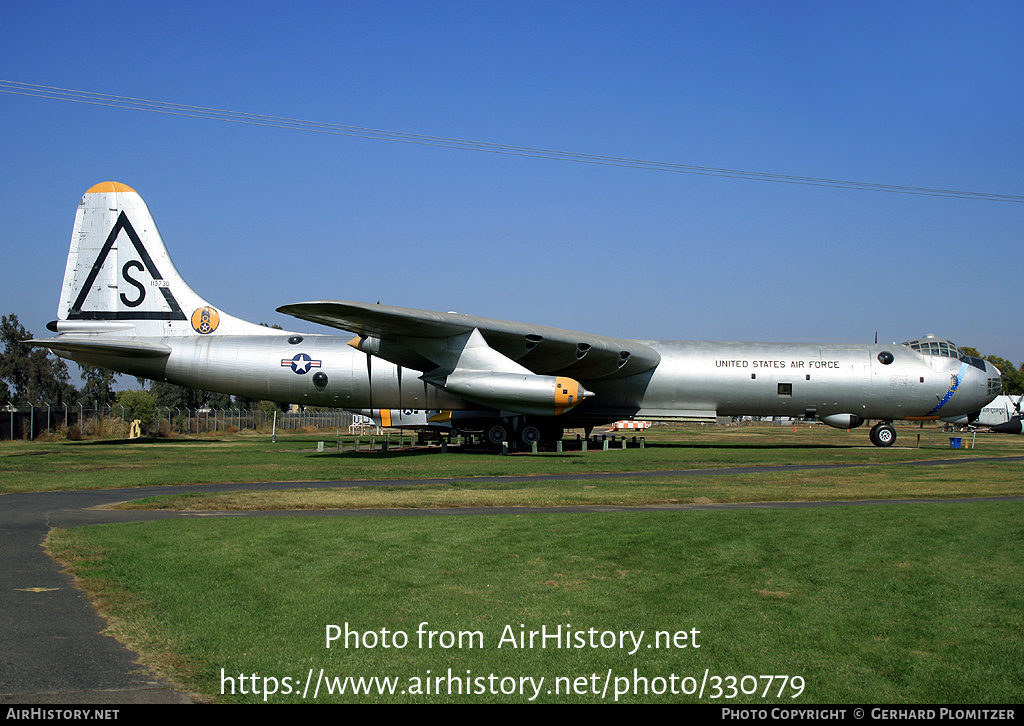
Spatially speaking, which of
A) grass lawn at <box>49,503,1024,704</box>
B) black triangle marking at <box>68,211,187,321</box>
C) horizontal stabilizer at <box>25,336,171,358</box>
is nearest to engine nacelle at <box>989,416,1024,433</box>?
grass lawn at <box>49,503,1024,704</box>

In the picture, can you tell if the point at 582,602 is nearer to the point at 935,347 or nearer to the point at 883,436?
the point at 935,347

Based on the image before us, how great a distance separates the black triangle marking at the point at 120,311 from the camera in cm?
3034

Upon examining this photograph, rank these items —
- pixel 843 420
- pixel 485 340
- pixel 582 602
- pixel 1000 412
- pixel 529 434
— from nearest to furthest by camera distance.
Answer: pixel 582 602 < pixel 485 340 < pixel 529 434 < pixel 843 420 < pixel 1000 412

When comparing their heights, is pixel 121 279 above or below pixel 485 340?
above

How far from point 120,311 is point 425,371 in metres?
12.1

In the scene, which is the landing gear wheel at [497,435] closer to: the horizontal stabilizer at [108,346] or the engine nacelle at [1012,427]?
the horizontal stabilizer at [108,346]

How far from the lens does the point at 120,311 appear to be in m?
30.4

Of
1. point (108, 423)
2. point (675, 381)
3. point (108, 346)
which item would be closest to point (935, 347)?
point (675, 381)

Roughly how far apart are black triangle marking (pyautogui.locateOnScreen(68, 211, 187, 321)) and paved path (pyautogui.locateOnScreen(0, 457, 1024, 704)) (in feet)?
57.0

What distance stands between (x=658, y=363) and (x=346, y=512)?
63.0 feet

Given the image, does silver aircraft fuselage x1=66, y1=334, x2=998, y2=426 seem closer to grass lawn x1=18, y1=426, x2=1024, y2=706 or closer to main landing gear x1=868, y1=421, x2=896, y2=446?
main landing gear x1=868, y1=421, x2=896, y2=446

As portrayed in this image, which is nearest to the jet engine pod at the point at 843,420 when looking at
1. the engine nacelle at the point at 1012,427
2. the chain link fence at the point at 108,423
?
the chain link fence at the point at 108,423

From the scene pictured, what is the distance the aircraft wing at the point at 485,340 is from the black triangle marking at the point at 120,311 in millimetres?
8949
